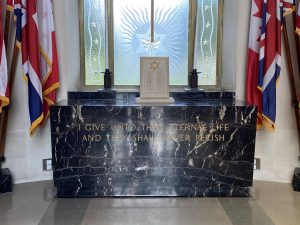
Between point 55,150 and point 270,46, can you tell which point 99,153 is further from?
point 270,46

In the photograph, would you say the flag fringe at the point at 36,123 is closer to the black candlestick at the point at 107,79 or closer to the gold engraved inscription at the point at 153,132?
the gold engraved inscription at the point at 153,132

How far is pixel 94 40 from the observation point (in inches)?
154

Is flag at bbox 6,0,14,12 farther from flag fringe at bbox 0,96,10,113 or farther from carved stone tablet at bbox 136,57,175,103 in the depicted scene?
carved stone tablet at bbox 136,57,175,103

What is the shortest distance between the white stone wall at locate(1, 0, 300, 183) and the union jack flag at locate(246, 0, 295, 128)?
0.13 meters

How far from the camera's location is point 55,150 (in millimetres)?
3258

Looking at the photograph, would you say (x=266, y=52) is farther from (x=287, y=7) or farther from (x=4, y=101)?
(x=4, y=101)

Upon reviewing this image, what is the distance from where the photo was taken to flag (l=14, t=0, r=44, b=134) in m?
3.34

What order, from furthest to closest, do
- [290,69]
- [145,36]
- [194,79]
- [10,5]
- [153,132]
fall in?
1. [145,36]
2. [194,79]
3. [290,69]
4. [10,5]
5. [153,132]

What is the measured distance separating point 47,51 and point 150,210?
1716 millimetres

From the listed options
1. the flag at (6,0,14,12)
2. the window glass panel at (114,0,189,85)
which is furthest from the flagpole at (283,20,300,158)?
the flag at (6,0,14,12)

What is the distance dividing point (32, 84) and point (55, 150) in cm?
65

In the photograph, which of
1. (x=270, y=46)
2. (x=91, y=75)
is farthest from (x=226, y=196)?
(x=91, y=75)

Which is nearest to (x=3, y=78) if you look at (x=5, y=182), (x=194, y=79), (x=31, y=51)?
(x=31, y=51)

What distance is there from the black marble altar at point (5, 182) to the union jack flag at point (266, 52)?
2357 millimetres
